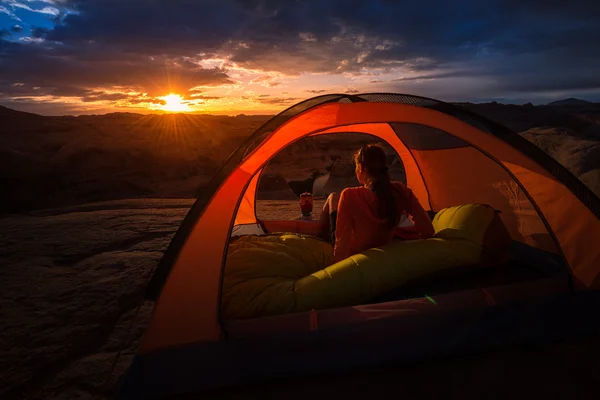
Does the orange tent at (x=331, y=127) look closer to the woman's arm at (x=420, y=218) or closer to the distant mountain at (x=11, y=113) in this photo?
the woman's arm at (x=420, y=218)

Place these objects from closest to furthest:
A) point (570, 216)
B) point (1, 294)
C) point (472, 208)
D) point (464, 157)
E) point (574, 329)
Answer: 1. point (574, 329)
2. point (570, 216)
3. point (472, 208)
4. point (1, 294)
5. point (464, 157)

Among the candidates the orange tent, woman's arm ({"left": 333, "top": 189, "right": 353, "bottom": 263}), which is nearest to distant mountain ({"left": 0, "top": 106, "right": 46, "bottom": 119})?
the orange tent

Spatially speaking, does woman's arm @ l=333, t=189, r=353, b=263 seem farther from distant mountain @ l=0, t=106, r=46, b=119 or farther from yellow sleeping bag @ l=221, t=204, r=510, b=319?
distant mountain @ l=0, t=106, r=46, b=119

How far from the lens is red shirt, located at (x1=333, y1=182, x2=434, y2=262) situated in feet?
9.73

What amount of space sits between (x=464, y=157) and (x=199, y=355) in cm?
350

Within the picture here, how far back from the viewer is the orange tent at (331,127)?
246cm

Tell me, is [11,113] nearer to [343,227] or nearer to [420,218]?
[343,227]

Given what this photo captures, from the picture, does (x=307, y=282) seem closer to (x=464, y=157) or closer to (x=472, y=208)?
(x=472, y=208)

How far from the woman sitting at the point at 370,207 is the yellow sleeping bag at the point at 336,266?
166mm

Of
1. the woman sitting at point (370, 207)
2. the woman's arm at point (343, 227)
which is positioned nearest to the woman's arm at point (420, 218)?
the woman sitting at point (370, 207)

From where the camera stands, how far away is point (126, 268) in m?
4.41

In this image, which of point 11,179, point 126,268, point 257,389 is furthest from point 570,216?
point 11,179

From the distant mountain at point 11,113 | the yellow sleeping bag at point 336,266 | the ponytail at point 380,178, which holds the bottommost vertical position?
the yellow sleeping bag at point 336,266

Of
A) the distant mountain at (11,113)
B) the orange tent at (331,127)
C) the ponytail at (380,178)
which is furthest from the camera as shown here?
the distant mountain at (11,113)
